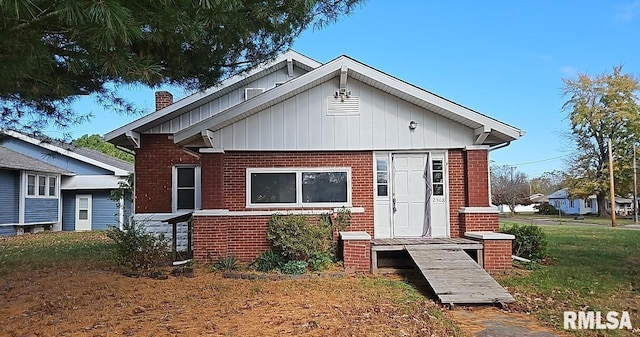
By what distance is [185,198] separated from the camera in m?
12.9

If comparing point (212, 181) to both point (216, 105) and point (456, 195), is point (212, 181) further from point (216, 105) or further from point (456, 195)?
point (456, 195)

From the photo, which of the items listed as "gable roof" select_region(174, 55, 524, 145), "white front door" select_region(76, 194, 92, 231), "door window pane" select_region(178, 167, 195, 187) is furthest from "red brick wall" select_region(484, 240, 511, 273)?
"white front door" select_region(76, 194, 92, 231)

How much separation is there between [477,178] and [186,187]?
7.61 metres

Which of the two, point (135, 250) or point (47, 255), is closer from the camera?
point (135, 250)

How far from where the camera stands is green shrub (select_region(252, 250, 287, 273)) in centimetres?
927

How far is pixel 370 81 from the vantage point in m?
10.3

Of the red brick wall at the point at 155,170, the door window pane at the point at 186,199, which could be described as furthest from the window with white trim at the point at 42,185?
the door window pane at the point at 186,199

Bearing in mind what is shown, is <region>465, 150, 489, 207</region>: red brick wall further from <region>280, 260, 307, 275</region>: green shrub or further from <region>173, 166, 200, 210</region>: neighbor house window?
<region>173, 166, 200, 210</region>: neighbor house window

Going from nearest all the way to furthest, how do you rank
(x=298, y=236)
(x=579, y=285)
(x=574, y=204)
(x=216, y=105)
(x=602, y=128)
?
(x=579, y=285), (x=298, y=236), (x=216, y=105), (x=602, y=128), (x=574, y=204)

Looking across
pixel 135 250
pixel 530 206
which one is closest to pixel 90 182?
pixel 135 250

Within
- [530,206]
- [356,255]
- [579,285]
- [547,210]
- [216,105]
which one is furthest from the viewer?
[530,206]

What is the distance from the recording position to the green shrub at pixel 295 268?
8922 mm

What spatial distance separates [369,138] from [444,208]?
2.29 m

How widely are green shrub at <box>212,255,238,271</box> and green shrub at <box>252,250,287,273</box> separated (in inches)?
16.2
